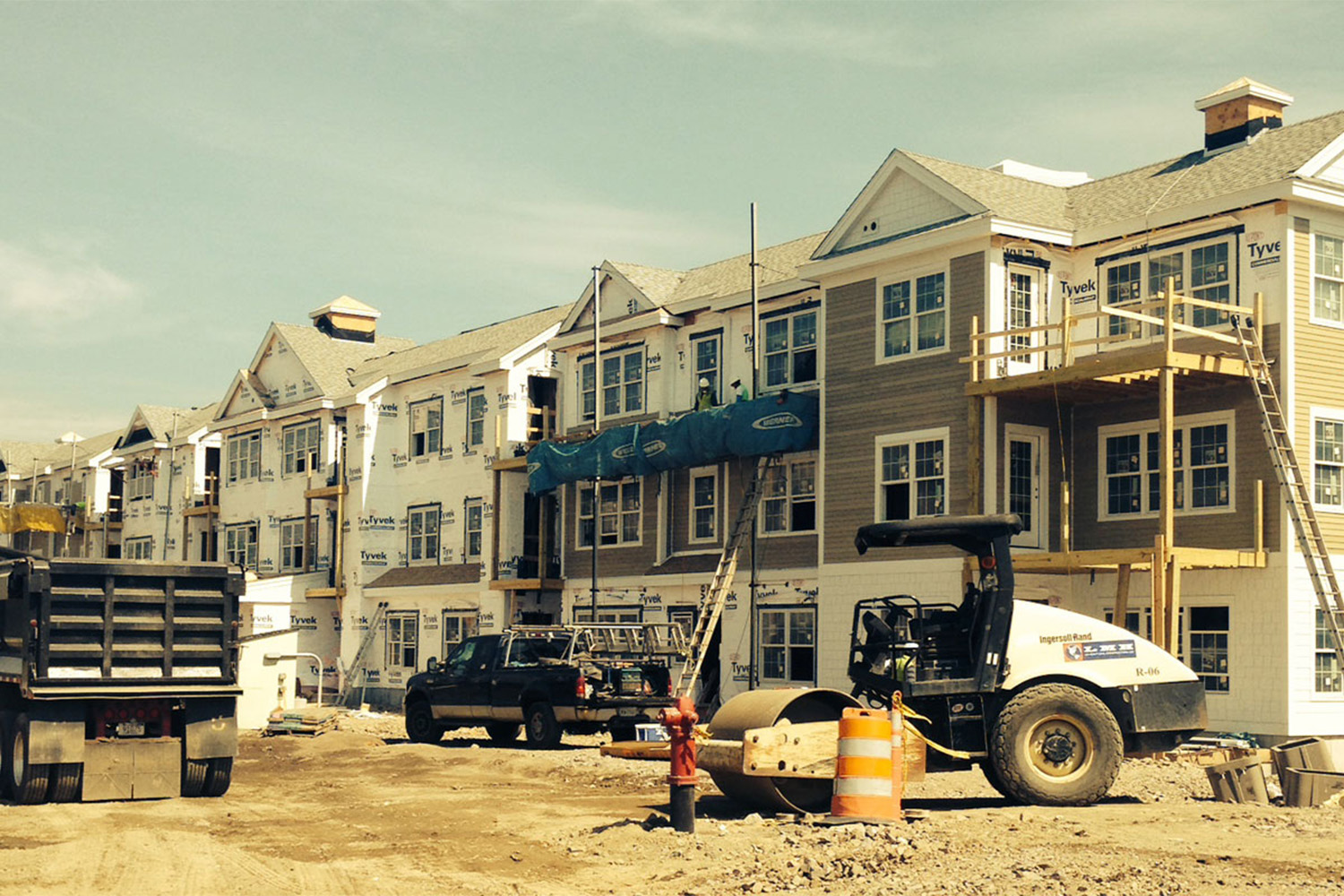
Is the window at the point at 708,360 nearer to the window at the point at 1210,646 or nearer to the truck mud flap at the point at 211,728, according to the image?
the window at the point at 1210,646

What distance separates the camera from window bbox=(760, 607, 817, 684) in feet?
106

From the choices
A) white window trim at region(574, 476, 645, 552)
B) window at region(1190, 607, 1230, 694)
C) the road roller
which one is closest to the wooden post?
window at region(1190, 607, 1230, 694)

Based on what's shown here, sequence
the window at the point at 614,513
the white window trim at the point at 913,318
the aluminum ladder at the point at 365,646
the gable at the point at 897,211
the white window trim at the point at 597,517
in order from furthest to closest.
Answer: the aluminum ladder at the point at 365,646
the window at the point at 614,513
the white window trim at the point at 597,517
the gable at the point at 897,211
the white window trim at the point at 913,318

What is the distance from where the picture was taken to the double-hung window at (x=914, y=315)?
28.9 m

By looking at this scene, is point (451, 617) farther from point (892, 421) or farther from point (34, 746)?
point (34, 746)

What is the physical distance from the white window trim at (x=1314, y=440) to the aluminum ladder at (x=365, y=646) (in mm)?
28231

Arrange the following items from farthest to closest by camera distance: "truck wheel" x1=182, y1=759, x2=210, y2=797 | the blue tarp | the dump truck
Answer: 1. the blue tarp
2. "truck wheel" x1=182, y1=759, x2=210, y2=797
3. the dump truck

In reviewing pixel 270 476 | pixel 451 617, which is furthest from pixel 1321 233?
pixel 270 476

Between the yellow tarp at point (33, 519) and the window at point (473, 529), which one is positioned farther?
the yellow tarp at point (33, 519)

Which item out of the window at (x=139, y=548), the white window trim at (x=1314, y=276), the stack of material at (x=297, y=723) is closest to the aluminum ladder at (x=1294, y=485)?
the white window trim at (x=1314, y=276)

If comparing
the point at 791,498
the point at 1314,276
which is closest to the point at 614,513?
the point at 791,498

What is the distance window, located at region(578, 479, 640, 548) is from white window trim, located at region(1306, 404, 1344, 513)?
53.9 feet

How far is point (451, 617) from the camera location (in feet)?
145

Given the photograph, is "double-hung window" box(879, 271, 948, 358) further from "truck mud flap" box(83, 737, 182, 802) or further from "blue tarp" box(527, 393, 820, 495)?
"truck mud flap" box(83, 737, 182, 802)
